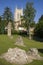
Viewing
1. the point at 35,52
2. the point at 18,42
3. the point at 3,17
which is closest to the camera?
the point at 35,52

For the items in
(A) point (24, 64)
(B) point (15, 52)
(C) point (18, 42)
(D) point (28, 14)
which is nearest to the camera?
(A) point (24, 64)

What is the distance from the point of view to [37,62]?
677 inches

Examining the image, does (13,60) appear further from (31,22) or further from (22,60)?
(31,22)

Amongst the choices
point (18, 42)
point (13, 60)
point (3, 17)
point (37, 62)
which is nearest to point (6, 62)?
point (13, 60)

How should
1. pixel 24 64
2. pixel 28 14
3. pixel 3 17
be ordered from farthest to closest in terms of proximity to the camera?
pixel 3 17
pixel 28 14
pixel 24 64

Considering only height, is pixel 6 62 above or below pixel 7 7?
below

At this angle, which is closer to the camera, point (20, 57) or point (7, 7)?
point (20, 57)

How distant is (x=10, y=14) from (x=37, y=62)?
72.0 m

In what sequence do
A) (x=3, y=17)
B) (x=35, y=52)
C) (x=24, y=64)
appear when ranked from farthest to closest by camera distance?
1. (x=3, y=17)
2. (x=35, y=52)
3. (x=24, y=64)

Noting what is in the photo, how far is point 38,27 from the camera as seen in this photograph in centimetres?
8738

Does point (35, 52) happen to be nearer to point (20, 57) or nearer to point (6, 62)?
point (20, 57)

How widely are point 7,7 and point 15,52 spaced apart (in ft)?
242

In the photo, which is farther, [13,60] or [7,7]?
[7,7]

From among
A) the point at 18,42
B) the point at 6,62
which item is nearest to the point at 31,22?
the point at 18,42
